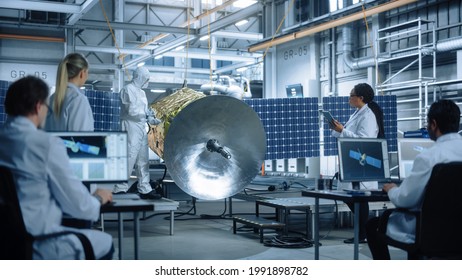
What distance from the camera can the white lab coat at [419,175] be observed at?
10.1ft

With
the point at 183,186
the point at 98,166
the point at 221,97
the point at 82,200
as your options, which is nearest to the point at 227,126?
the point at 221,97

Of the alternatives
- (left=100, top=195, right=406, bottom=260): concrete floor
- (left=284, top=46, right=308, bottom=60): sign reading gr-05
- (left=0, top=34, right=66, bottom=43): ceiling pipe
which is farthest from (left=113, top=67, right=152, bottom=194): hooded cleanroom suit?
(left=0, top=34, right=66, bottom=43): ceiling pipe

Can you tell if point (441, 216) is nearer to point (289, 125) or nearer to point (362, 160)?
point (362, 160)

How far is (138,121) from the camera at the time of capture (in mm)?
7211

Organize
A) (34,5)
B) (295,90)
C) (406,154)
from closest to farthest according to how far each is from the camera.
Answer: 1. (406,154)
2. (34,5)
3. (295,90)

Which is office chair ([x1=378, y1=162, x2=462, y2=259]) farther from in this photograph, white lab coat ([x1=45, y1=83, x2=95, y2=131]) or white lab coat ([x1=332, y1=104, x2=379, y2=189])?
white lab coat ([x1=45, y1=83, x2=95, y2=131])

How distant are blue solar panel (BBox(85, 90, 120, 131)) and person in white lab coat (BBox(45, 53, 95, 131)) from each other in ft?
10.1

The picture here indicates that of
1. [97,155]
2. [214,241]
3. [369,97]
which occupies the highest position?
[369,97]

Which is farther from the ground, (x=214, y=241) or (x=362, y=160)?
(x=362, y=160)

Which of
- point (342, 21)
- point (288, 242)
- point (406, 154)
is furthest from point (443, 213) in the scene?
point (342, 21)

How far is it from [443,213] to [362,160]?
124 cm

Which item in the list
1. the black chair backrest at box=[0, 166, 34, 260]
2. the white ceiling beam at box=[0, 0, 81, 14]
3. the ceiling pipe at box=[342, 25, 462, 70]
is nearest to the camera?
the black chair backrest at box=[0, 166, 34, 260]

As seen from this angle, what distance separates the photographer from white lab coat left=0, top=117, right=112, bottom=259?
2.39 m

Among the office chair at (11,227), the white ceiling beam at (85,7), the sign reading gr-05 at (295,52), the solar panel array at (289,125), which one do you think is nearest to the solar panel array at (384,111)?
the solar panel array at (289,125)
